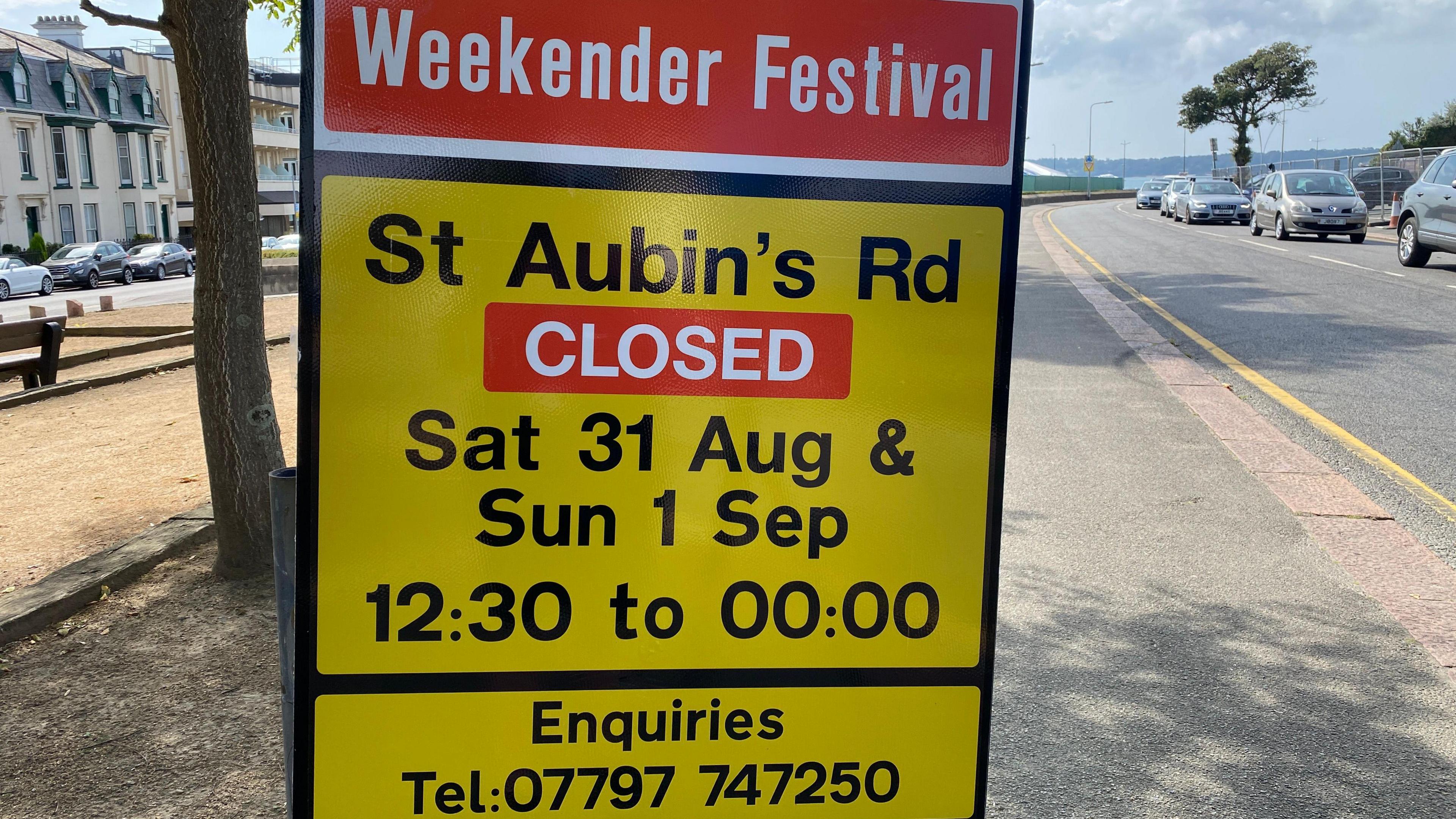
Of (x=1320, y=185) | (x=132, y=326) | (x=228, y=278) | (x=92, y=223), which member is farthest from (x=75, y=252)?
(x=228, y=278)

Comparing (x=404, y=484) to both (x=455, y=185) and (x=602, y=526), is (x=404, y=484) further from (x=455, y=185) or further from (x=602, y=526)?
(x=455, y=185)

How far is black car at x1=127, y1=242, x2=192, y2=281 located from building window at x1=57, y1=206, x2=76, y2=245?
16.1ft

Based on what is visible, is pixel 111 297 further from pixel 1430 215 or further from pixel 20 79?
pixel 1430 215

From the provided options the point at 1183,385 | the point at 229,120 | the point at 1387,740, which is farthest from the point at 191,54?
the point at 1183,385

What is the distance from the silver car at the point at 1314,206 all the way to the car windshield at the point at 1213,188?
765cm

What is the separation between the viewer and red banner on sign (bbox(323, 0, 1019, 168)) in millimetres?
1378

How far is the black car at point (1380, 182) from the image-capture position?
31.6 m

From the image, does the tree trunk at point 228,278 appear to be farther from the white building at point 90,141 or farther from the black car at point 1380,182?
the white building at point 90,141

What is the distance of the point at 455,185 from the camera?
1407mm

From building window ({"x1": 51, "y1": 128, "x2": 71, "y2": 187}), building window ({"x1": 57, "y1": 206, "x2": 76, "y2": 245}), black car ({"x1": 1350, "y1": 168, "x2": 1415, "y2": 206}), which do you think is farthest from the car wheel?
building window ({"x1": 51, "y1": 128, "x2": 71, "y2": 187})

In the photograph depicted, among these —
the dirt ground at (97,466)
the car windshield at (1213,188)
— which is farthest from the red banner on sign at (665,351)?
the car windshield at (1213,188)

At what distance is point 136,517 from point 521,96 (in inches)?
228

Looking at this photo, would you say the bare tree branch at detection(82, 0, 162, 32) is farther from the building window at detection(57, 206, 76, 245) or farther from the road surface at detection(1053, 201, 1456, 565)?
the building window at detection(57, 206, 76, 245)

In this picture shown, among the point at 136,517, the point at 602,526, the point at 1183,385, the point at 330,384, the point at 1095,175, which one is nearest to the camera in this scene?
the point at 330,384
